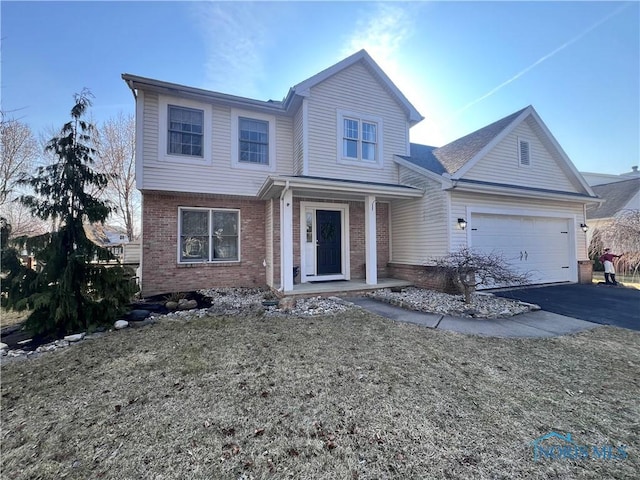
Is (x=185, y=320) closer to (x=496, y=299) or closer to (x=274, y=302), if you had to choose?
(x=274, y=302)

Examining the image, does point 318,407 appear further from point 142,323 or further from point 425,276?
point 425,276

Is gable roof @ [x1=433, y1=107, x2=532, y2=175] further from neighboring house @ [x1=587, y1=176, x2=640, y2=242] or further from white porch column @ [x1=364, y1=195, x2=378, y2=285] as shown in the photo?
neighboring house @ [x1=587, y1=176, x2=640, y2=242]

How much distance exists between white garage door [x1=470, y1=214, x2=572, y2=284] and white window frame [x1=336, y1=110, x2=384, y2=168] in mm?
3689

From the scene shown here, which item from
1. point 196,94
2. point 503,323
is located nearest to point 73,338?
point 196,94

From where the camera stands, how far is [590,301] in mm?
7336

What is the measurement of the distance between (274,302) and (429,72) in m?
9.18

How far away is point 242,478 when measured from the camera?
72.1 inches

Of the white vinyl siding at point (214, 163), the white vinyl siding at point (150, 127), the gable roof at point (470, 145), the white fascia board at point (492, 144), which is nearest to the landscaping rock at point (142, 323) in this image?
the white vinyl siding at point (214, 163)

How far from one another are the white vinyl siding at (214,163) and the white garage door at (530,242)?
667 cm

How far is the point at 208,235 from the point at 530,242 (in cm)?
1081

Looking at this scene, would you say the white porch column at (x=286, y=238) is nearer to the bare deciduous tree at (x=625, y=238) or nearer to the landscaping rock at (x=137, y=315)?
the landscaping rock at (x=137, y=315)

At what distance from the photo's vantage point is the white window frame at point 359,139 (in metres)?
9.17

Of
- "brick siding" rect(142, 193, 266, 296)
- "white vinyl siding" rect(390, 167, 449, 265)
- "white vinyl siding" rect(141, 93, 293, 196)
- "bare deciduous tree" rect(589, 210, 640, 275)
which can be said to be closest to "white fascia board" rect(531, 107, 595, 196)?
"bare deciduous tree" rect(589, 210, 640, 275)

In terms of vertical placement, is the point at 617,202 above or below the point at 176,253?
above
